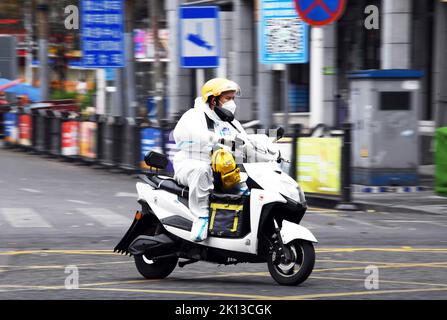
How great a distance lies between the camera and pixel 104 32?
25.8 metres

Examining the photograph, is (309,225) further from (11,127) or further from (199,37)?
(11,127)

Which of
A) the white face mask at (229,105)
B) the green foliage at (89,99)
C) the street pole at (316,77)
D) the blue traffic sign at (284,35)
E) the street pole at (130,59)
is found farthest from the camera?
the green foliage at (89,99)

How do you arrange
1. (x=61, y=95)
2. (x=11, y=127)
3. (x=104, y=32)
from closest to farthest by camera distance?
(x=104, y=32), (x=11, y=127), (x=61, y=95)

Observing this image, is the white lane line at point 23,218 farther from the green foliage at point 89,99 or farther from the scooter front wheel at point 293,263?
the green foliage at point 89,99

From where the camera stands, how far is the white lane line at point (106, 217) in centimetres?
→ 1540

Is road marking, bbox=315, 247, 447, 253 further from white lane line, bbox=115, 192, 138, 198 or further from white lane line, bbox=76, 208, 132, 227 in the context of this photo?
white lane line, bbox=115, 192, 138, 198

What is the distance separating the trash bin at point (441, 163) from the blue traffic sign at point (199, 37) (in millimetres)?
3845

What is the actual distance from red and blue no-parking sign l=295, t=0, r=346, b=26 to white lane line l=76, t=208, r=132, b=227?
13.4 feet

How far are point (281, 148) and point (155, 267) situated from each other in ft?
30.2

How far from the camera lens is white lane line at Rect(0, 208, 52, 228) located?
49.7ft

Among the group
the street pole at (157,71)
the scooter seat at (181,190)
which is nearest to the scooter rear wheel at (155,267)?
the scooter seat at (181,190)

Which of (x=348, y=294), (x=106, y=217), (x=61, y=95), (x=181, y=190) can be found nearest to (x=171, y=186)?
(x=181, y=190)

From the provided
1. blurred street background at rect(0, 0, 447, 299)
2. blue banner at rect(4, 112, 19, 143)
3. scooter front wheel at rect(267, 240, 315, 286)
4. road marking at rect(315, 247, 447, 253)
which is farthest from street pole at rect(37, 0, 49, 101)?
scooter front wheel at rect(267, 240, 315, 286)

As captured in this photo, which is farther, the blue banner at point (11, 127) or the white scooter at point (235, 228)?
the blue banner at point (11, 127)
